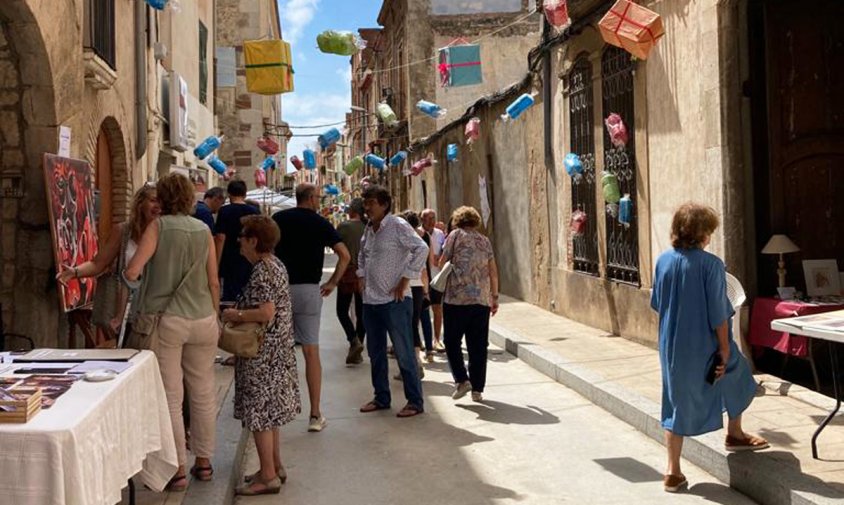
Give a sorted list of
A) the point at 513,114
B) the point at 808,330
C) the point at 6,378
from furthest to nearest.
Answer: the point at 513,114 → the point at 808,330 → the point at 6,378

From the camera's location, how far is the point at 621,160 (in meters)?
10.3

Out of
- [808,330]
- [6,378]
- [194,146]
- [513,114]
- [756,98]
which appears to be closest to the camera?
[6,378]

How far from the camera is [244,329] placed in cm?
482

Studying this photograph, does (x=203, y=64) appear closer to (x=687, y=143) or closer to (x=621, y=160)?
(x=621, y=160)

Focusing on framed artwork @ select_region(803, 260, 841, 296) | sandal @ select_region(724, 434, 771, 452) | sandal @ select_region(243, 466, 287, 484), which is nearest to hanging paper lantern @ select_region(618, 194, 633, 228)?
framed artwork @ select_region(803, 260, 841, 296)

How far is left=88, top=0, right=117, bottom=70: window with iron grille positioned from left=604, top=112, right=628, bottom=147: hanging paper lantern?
5.56 m

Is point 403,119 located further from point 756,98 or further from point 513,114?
point 756,98

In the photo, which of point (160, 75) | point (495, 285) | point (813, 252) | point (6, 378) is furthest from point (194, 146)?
point (6, 378)

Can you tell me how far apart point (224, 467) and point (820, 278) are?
5.43 metres

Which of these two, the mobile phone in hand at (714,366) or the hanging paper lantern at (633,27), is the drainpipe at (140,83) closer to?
the hanging paper lantern at (633,27)

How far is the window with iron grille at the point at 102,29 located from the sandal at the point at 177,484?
183 inches

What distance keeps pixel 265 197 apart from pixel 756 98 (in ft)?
57.1

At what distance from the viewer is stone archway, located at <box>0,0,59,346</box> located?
21.8ft

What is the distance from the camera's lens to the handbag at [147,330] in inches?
180
